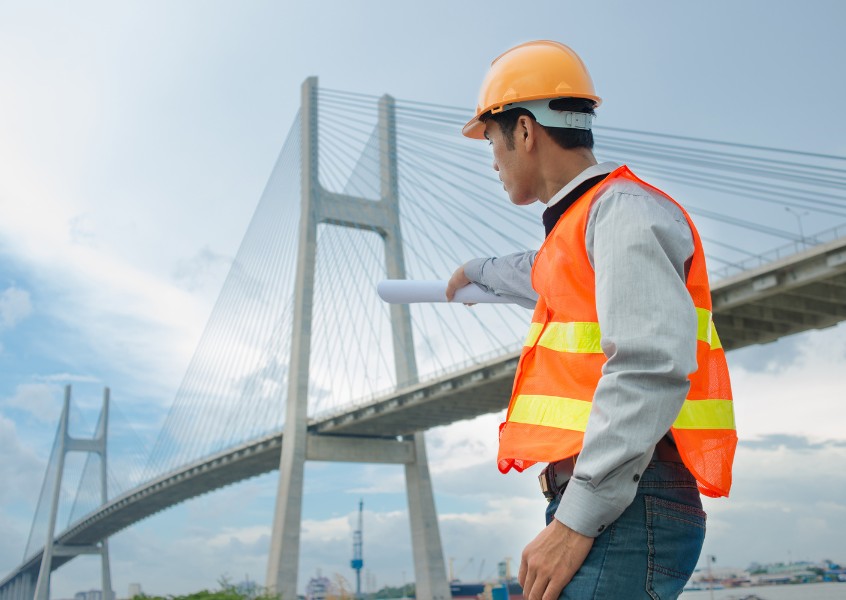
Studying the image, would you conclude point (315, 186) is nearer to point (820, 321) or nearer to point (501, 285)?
point (820, 321)

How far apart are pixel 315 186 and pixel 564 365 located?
24339 mm

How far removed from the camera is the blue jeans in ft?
4.01

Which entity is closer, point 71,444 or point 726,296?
point 726,296

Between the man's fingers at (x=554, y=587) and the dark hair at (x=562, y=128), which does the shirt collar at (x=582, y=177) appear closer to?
the dark hair at (x=562, y=128)

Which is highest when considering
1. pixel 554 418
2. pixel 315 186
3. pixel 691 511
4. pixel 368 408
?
pixel 315 186

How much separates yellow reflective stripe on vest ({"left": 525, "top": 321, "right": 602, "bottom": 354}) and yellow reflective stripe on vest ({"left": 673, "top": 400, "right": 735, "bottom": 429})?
16cm

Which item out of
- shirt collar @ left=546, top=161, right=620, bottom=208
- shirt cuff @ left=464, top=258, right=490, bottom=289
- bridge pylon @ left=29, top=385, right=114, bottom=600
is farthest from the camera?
bridge pylon @ left=29, top=385, right=114, bottom=600

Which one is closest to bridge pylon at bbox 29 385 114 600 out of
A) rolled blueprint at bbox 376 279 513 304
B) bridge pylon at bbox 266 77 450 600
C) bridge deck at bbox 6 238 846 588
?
bridge deck at bbox 6 238 846 588

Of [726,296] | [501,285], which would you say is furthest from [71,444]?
[501,285]

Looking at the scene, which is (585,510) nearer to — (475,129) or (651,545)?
(651,545)

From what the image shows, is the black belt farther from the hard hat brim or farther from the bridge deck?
the bridge deck

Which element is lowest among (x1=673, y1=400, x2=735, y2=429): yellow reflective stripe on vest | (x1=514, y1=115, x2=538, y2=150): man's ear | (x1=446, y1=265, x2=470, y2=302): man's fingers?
(x1=673, y1=400, x2=735, y2=429): yellow reflective stripe on vest

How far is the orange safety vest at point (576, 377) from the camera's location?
1319mm

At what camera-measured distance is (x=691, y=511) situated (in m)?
1.31
